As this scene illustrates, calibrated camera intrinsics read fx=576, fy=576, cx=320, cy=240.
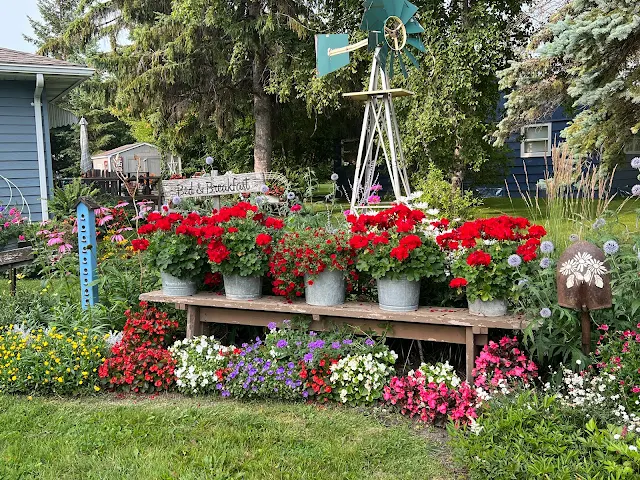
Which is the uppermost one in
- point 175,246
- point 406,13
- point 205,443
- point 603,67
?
point 406,13

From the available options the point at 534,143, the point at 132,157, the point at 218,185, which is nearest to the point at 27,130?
the point at 218,185

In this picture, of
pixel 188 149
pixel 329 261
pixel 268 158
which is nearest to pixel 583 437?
pixel 329 261

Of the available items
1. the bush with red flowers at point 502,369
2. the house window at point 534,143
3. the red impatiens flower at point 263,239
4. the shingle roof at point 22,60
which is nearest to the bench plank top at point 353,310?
the bush with red flowers at point 502,369

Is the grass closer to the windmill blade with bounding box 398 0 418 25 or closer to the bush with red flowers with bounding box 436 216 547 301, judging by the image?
the bush with red flowers with bounding box 436 216 547 301

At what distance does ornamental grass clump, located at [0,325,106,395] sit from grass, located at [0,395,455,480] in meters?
0.15

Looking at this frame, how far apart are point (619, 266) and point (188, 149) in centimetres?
1566

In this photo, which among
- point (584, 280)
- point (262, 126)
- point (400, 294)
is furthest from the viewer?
point (262, 126)

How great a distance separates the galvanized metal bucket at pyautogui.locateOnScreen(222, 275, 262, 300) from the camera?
11.6ft

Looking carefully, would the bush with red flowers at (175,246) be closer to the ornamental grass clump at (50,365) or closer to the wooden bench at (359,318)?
the wooden bench at (359,318)

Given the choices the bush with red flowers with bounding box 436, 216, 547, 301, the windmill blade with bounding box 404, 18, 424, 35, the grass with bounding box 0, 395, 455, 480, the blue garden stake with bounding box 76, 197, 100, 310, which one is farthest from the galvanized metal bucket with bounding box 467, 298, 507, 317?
the windmill blade with bounding box 404, 18, 424, 35

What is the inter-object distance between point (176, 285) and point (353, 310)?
3.88ft

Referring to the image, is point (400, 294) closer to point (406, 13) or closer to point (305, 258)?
point (305, 258)

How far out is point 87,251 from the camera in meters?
4.20

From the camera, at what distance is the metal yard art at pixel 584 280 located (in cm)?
254
